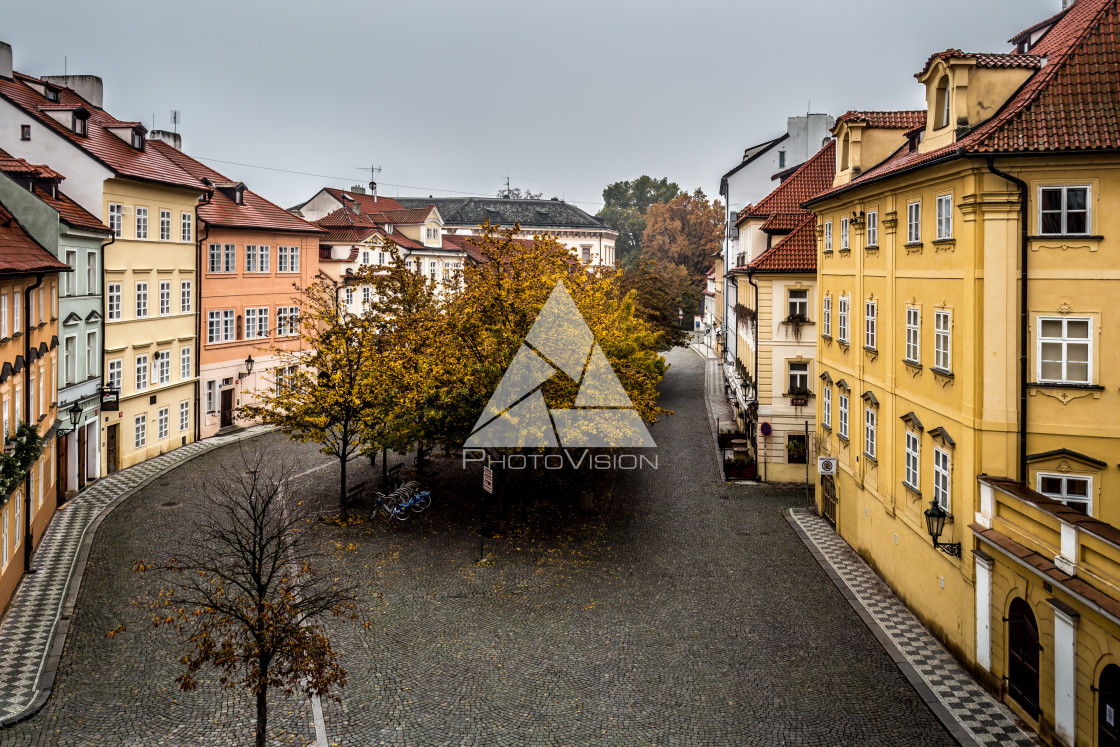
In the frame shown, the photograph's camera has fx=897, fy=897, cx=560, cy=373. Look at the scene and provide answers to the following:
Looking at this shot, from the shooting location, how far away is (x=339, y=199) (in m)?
60.8

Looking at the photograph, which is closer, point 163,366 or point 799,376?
point 799,376

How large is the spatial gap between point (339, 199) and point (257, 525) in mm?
51188

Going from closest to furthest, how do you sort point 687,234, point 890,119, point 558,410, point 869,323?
point 869,323, point 890,119, point 558,410, point 687,234

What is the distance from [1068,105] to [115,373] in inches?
1162

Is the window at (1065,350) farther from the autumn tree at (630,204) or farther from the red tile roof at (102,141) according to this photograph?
the autumn tree at (630,204)

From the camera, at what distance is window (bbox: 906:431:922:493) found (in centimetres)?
1802

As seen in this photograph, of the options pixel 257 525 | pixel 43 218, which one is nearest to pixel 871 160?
pixel 257 525

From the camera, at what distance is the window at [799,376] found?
3088 centimetres

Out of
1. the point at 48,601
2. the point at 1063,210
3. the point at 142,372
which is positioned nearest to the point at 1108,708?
the point at 1063,210

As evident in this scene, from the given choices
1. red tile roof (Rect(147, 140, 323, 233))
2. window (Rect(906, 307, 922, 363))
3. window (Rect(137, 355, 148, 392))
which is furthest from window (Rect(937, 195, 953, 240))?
red tile roof (Rect(147, 140, 323, 233))

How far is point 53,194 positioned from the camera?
27.4m

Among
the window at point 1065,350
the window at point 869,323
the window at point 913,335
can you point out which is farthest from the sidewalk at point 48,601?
the window at point 869,323

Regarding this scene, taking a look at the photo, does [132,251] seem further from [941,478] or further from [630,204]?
[630,204]

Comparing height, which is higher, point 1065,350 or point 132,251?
point 132,251
